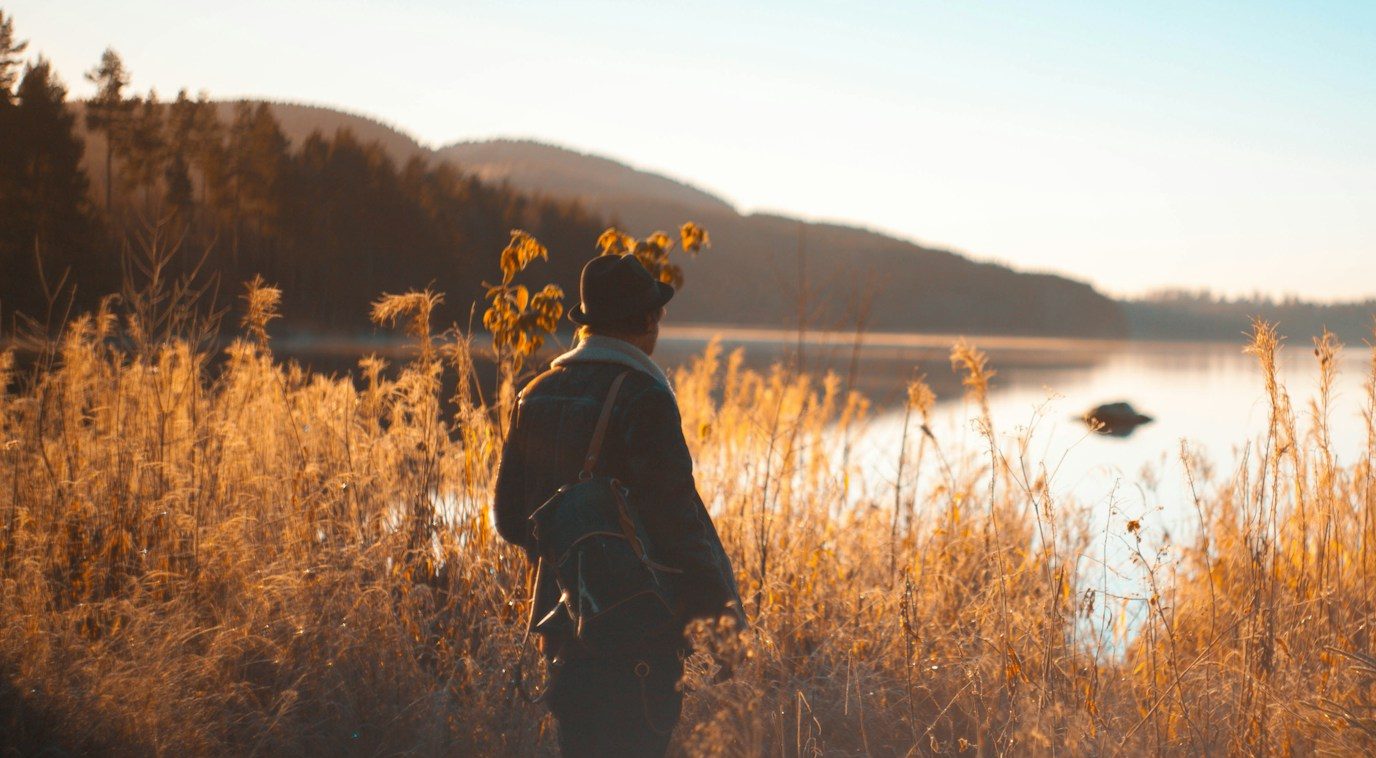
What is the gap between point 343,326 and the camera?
22.2 m

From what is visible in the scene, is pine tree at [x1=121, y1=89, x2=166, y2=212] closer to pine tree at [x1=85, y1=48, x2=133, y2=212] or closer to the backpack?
pine tree at [x1=85, y1=48, x2=133, y2=212]

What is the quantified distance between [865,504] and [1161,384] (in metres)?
33.4

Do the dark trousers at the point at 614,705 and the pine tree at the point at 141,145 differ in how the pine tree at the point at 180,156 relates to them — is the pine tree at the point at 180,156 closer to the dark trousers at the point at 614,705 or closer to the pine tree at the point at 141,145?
the pine tree at the point at 141,145

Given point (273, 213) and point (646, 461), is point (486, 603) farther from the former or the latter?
point (273, 213)

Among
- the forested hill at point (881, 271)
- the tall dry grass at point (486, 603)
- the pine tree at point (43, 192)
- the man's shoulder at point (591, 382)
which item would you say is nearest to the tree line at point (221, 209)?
the pine tree at point (43, 192)

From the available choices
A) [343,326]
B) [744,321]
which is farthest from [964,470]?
[744,321]

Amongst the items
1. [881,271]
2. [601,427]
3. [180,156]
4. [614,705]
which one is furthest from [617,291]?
[881,271]

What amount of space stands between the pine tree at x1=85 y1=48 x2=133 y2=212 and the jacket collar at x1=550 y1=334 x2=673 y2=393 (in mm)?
12062

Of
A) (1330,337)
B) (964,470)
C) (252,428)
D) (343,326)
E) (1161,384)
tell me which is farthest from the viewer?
(1161,384)

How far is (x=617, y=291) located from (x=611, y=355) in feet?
0.57

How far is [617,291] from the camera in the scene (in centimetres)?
261

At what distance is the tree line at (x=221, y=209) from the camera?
33.9ft

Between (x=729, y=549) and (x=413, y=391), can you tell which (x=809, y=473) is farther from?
(x=413, y=391)

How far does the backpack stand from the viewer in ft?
7.95
